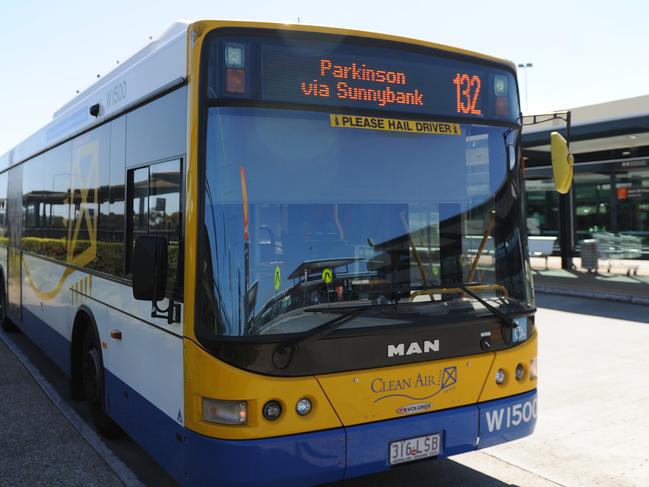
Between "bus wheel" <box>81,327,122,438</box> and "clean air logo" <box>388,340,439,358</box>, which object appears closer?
"clean air logo" <box>388,340,439,358</box>

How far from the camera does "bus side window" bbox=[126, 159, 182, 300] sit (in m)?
3.73

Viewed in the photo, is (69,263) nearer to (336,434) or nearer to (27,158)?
(27,158)

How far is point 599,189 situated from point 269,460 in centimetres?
2123

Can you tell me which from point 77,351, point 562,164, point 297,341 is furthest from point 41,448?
point 562,164

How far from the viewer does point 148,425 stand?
4.26 meters

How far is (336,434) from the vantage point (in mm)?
3602

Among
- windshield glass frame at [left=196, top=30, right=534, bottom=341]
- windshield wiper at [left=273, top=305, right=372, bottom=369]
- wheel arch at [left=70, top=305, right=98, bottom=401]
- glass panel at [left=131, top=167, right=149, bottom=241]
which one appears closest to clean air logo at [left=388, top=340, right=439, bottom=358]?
windshield glass frame at [left=196, top=30, right=534, bottom=341]

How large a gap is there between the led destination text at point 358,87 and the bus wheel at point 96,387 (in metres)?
3.00

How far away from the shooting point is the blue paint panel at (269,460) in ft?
11.2

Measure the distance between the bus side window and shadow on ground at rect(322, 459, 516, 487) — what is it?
2.05 meters

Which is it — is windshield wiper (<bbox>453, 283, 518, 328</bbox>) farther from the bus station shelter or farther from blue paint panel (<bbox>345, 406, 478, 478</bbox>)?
the bus station shelter

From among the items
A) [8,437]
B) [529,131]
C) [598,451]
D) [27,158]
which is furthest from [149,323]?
[529,131]

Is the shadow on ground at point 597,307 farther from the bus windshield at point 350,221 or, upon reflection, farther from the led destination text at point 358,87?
the led destination text at point 358,87

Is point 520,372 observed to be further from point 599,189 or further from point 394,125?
point 599,189
